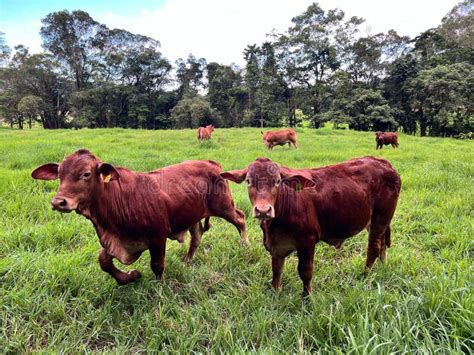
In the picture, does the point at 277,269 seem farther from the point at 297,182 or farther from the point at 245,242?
the point at 245,242

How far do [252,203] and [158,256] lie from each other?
106 cm

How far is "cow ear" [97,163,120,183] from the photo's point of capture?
2699mm

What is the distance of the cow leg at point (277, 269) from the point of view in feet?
10.2

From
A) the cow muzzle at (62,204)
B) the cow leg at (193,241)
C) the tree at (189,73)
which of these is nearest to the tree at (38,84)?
the tree at (189,73)

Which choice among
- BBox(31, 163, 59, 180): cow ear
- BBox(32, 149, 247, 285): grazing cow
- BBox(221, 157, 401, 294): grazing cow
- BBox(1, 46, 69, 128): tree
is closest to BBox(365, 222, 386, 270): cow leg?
BBox(221, 157, 401, 294): grazing cow

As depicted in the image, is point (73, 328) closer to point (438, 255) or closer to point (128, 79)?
point (438, 255)

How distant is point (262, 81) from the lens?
128ft

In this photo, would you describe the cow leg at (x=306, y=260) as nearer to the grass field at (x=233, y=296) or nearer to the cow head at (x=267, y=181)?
the grass field at (x=233, y=296)

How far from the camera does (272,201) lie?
2.69 metres

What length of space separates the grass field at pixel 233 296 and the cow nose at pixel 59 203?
93cm

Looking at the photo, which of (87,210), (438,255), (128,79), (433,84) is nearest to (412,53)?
(433,84)

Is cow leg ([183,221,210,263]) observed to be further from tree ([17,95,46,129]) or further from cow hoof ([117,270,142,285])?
tree ([17,95,46,129])

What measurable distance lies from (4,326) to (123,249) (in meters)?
1.00

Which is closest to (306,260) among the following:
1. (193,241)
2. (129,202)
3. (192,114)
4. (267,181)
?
(267,181)
